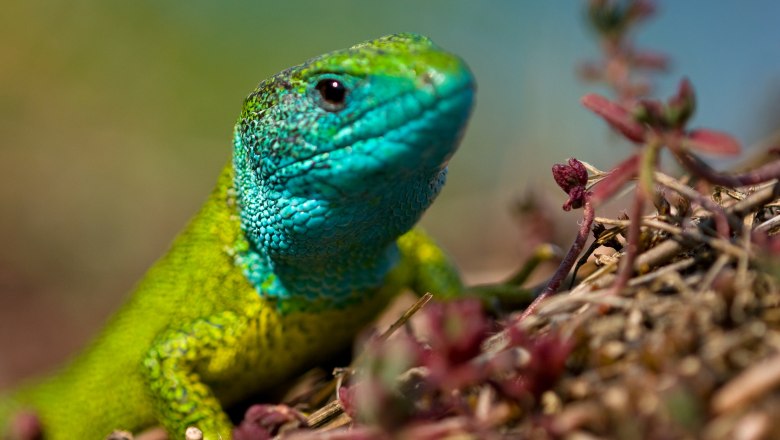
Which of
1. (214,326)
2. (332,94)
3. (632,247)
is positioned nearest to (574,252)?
(632,247)

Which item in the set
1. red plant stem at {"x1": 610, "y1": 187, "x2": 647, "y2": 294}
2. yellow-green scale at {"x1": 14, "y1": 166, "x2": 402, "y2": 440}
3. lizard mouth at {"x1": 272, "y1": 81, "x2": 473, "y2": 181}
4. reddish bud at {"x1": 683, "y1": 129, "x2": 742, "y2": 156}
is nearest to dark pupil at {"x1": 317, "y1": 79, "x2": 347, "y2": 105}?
lizard mouth at {"x1": 272, "y1": 81, "x2": 473, "y2": 181}

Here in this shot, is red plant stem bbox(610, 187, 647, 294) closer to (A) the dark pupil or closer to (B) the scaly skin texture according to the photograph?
(B) the scaly skin texture

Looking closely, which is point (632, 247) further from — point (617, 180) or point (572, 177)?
point (572, 177)

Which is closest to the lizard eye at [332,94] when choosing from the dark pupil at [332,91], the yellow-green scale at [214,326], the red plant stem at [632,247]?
the dark pupil at [332,91]

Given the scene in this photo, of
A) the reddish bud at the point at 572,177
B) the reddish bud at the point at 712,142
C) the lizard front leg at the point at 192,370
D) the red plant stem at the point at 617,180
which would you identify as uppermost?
the lizard front leg at the point at 192,370

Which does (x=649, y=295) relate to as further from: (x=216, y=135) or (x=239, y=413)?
(x=216, y=135)

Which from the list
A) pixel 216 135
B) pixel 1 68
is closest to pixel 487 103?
pixel 216 135

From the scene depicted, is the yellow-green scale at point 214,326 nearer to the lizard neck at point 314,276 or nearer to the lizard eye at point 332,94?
the lizard neck at point 314,276
